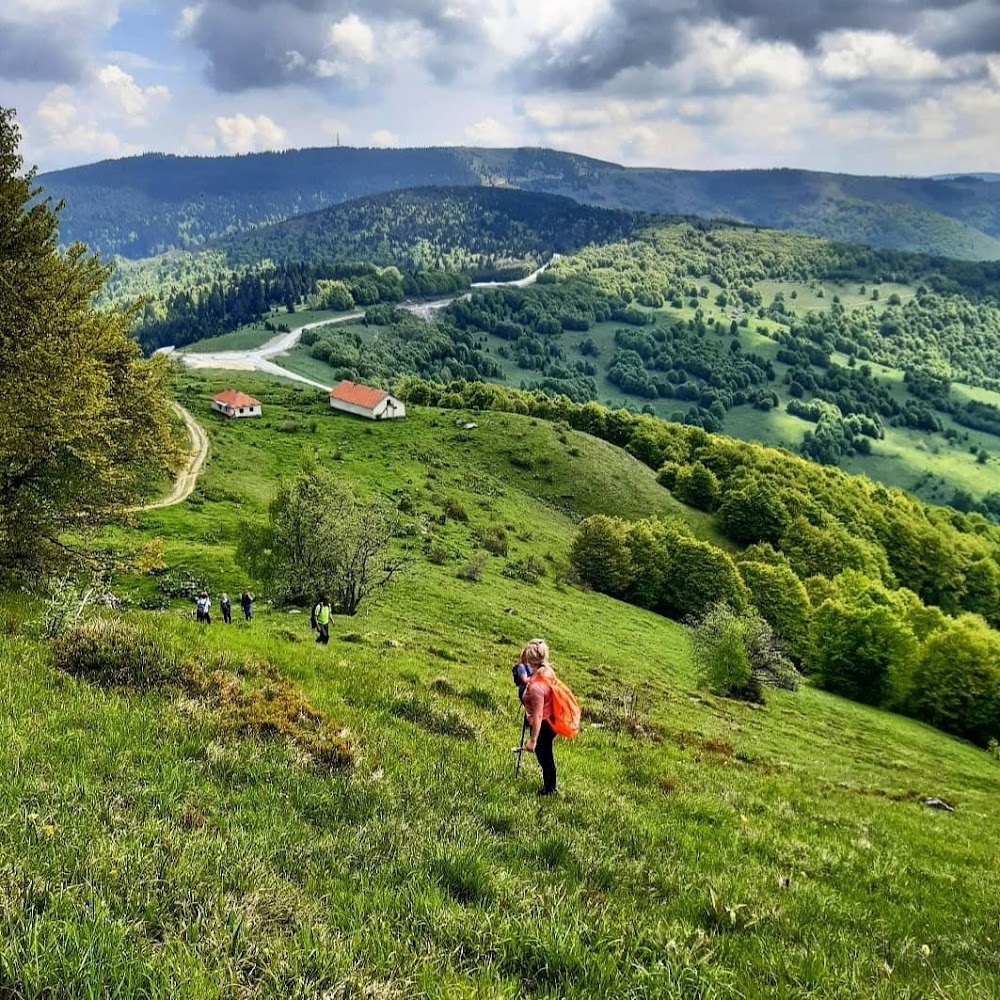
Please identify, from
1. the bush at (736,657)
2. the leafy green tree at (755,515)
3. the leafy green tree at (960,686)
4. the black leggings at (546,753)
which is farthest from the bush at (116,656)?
the leafy green tree at (755,515)

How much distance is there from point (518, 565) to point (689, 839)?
211 feet

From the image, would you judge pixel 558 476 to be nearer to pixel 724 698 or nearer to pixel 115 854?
pixel 724 698

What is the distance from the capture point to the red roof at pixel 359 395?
5128 inches

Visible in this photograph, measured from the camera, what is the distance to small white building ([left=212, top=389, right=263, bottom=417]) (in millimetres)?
123750

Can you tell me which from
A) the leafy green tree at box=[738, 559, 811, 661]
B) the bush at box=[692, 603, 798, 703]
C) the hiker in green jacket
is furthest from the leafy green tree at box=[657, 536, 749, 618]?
the hiker in green jacket

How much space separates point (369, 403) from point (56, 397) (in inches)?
4436

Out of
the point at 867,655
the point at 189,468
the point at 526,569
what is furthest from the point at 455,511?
the point at 867,655

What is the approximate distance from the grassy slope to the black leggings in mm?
309

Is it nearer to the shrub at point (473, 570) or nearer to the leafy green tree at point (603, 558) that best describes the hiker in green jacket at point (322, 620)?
the shrub at point (473, 570)

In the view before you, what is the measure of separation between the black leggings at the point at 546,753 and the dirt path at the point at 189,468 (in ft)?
140

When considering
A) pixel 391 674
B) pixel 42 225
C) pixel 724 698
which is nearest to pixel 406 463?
pixel 724 698

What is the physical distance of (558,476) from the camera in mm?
116875

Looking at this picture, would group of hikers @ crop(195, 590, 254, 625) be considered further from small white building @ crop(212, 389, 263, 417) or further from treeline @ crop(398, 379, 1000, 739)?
small white building @ crop(212, 389, 263, 417)

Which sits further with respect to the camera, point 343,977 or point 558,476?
point 558,476
